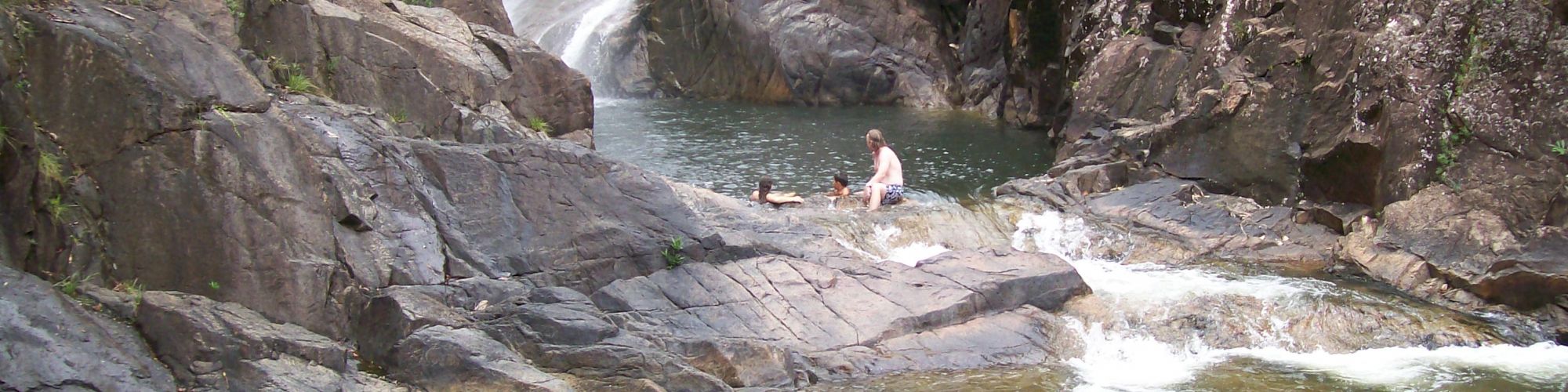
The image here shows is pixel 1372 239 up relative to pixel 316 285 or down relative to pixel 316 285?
up

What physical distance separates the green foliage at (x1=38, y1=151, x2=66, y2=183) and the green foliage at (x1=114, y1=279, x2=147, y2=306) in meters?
0.86

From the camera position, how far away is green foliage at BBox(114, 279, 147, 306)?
8539 mm

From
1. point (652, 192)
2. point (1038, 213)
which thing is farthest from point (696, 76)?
point (652, 192)

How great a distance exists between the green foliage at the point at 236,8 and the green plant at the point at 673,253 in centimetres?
494

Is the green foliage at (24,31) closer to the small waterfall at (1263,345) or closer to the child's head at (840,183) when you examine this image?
the small waterfall at (1263,345)

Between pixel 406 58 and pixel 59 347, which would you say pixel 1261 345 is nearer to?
pixel 406 58

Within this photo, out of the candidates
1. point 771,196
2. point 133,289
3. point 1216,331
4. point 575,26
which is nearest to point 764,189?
point 771,196

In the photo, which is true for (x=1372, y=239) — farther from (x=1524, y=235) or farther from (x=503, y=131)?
(x=503, y=131)

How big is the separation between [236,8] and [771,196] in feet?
21.9

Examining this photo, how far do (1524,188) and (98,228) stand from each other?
13.4 meters

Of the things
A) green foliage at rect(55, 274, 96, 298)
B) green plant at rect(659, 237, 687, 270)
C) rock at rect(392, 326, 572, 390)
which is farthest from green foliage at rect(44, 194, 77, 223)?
green plant at rect(659, 237, 687, 270)

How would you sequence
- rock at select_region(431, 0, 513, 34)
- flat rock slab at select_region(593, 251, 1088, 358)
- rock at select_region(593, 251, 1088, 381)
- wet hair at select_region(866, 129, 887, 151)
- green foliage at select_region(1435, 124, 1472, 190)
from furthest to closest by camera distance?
rock at select_region(431, 0, 513, 34) < wet hair at select_region(866, 129, 887, 151) < green foliage at select_region(1435, 124, 1472, 190) < flat rock slab at select_region(593, 251, 1088, 358) < rock at select_region(593, 251, 1088, 381)

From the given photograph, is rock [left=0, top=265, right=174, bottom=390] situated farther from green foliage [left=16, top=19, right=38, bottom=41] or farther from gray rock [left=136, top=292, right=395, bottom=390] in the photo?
green foliage [left=16, top=19, right=38, bottom=41]

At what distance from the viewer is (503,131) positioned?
13867 mm
